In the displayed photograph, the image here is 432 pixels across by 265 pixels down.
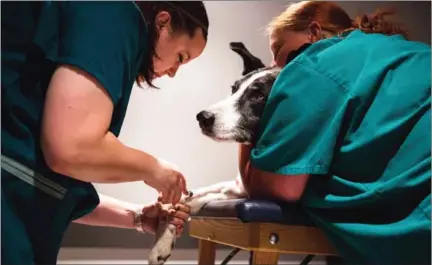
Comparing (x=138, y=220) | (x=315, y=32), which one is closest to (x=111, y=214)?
(x=138, y=220)

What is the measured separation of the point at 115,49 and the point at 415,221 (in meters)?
0.55

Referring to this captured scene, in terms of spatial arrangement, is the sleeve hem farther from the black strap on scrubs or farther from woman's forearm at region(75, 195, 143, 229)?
the black strap on scrubs

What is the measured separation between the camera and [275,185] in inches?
38.1

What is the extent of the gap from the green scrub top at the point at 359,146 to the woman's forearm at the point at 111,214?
10.5 inches

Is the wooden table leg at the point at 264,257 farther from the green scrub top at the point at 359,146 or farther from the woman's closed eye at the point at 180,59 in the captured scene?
the woman's closed eye at the point at 180,59

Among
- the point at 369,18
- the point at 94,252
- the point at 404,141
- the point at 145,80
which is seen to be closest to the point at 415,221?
the point at 404,141

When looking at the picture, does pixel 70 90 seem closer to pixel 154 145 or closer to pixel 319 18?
pixel 154 145

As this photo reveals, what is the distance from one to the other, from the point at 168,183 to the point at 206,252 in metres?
0.41

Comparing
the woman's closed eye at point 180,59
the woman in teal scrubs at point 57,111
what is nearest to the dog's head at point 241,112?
the woman's closed eye at point 180,59

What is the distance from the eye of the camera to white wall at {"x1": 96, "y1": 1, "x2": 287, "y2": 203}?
3.23ft

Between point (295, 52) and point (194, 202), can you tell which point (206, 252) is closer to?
point (194, 202)

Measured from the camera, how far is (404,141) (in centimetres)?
93

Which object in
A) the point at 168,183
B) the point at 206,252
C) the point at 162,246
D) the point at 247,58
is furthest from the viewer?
the point at 206,252

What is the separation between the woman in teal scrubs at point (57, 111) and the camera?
2.48 ft
